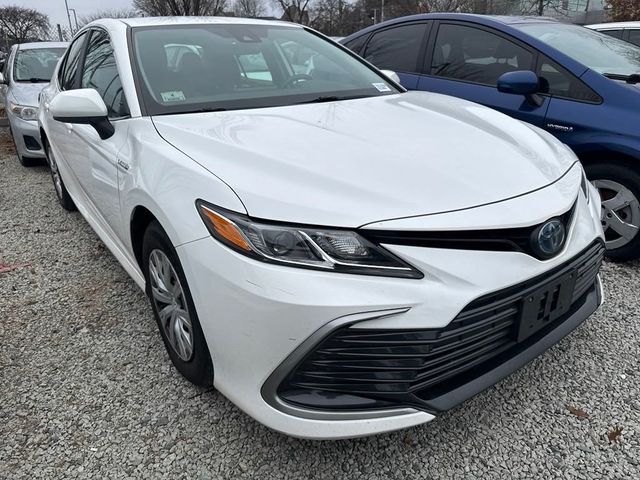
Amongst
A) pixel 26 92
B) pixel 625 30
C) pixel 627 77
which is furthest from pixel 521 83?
pixel 26 92

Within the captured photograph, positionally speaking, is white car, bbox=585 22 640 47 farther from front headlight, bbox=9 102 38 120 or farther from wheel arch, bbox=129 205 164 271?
front headlight, bbox=9 102 38 120

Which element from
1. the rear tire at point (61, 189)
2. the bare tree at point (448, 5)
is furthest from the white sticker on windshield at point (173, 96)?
the bare tree at point (448, 5)

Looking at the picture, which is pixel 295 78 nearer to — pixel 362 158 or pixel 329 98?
pixel 329 98

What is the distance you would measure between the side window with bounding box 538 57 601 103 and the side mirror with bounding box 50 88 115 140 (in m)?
2.65

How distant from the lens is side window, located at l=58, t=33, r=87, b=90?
11.3ft

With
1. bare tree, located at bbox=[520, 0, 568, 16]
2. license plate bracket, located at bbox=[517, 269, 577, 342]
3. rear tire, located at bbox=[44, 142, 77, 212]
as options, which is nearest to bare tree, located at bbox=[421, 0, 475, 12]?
bare tree, located at bbox=[520, 0, 568, 16]

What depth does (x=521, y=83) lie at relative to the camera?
3154 mm

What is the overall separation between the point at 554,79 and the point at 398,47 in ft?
4.80

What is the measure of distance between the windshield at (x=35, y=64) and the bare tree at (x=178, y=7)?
14939mm

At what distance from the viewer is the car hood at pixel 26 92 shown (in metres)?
5.86

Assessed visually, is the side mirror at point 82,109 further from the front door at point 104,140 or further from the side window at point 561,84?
the side window at point 561,84

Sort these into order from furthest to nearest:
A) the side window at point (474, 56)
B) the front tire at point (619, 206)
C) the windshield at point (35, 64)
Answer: the windshield at point (35, 64) < the side window at point (474, 56) < the front tire at point (619, 206)

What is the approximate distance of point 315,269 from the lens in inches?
58.6

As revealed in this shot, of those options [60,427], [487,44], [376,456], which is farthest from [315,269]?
[487,44]
